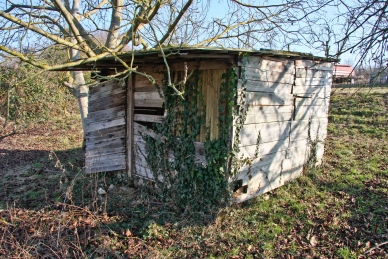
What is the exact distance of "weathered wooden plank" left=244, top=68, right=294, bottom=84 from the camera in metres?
4.67

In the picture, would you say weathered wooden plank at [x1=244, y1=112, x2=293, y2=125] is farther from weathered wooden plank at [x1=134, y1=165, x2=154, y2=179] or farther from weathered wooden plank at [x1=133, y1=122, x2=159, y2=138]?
weathered wooden plank at [x1=134, y1=165, x2=154, y2=179]

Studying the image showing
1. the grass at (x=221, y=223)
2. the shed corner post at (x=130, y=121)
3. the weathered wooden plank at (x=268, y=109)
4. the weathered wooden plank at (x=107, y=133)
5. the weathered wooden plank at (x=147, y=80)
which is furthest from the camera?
the weathered wooden plank at (x=107, y=133)

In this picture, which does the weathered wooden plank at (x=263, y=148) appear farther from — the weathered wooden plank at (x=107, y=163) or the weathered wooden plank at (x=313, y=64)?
the weathered wooden plank at (x=107, y=163)

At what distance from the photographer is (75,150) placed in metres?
10.2

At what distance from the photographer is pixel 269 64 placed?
5074 millimetres

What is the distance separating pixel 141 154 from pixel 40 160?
16.5ft

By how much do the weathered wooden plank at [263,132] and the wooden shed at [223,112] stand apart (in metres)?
0.02

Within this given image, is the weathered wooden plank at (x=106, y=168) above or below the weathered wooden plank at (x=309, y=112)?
below

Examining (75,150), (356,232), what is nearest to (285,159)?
(356,232)

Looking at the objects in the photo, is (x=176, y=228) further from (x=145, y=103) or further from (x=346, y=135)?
(x=346, y=135)

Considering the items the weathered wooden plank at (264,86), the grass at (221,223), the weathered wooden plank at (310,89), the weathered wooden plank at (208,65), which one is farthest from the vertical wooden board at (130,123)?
the weathered wooden plank at (310,89)

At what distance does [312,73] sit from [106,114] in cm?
478

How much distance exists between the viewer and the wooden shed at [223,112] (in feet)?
15.0

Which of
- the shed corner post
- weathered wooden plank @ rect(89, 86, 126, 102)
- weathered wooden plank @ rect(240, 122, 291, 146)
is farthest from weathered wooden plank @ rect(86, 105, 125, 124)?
weathered wooden plank @ rect(240, 122, 291, 146)
